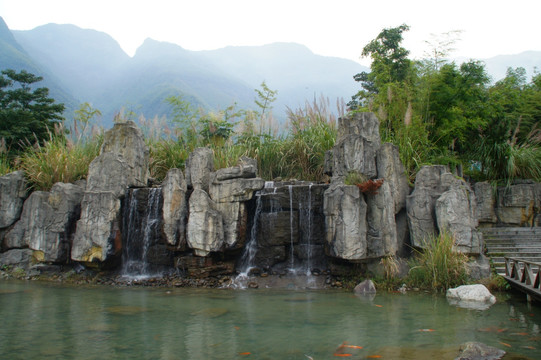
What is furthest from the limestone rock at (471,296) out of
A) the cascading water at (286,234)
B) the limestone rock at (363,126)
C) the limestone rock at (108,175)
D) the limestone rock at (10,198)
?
the limestone rock at (10,198)

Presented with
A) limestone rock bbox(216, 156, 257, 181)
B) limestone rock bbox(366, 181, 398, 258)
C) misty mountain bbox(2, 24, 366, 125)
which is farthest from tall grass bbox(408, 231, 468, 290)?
misty mountain bbox(2, 24, 366, 125)

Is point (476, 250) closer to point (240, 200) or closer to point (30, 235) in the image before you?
point (240, 200)

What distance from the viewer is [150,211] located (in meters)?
10.1

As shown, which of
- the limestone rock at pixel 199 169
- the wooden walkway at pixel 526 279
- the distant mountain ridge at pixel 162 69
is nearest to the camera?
the wooden walkway at pixel 526 279

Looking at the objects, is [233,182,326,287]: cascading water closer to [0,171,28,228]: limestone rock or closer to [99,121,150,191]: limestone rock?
[99,121,150,191]: limestone rock

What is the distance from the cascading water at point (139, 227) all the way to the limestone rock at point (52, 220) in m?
1.21

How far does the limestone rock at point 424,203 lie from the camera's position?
873cm

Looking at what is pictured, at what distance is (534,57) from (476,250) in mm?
85560

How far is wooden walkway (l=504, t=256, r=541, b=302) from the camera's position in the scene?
21.8 feet

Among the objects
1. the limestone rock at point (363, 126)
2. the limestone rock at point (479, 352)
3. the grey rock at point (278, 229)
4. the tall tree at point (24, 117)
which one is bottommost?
the limestone rock at point (479, 352)

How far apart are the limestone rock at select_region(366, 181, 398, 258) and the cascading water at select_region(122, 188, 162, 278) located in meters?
4.79

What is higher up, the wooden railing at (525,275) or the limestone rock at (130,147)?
the limestone rock at (130,147)

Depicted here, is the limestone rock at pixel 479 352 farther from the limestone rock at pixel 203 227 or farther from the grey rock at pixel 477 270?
the limestone rock at pixel 203 227

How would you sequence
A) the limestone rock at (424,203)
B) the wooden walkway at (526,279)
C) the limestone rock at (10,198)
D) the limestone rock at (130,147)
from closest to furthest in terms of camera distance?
the wooden walkway at (526,279)
the limestone rock at (424,203)
the limestone rock at (10,198)
the limestone rock at (130,147)
